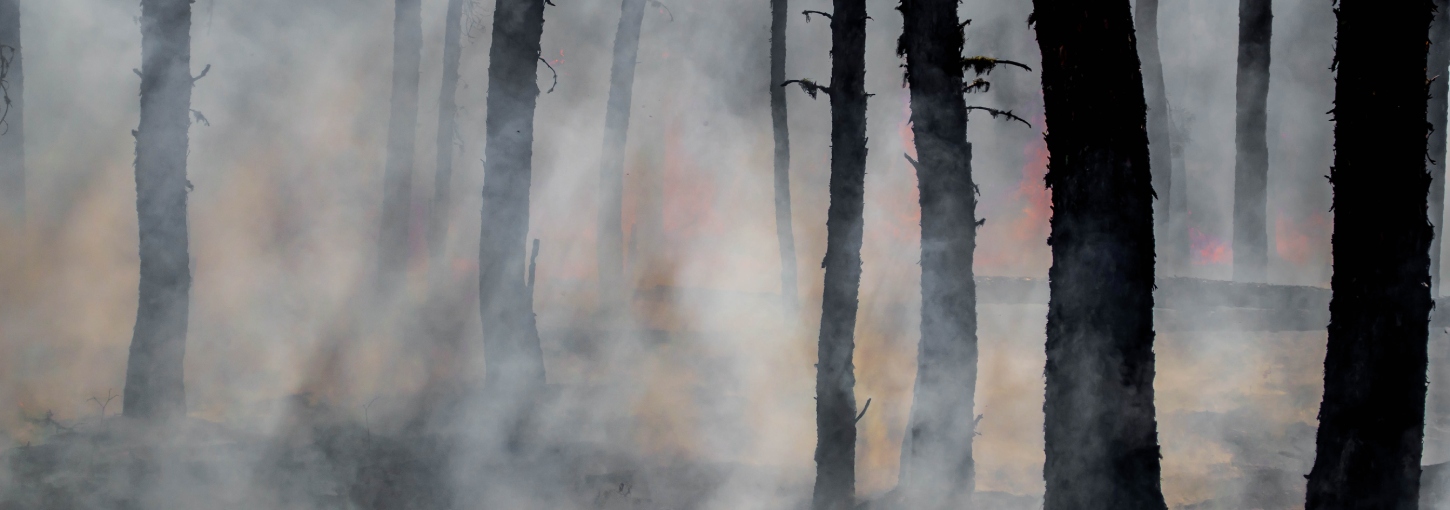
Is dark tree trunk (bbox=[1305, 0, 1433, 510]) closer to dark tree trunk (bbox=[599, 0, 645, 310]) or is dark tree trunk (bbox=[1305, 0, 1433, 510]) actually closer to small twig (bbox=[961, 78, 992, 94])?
small twig (bbox=[961, 78, 992, 94])

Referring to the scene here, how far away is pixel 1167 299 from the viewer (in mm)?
15172

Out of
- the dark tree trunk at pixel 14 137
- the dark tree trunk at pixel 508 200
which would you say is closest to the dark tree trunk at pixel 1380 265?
the dark tree trunk at pixel 508 200

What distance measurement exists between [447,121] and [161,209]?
9294mm

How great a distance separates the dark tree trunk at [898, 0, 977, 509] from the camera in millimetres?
6195

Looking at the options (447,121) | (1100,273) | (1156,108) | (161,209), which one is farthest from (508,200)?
(1156,108)

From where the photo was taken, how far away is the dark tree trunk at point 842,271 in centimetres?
649

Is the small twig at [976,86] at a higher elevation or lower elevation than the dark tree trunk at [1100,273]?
higher

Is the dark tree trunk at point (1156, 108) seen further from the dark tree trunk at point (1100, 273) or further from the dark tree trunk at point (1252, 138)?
the dark tree trunk at point (1100, 273)

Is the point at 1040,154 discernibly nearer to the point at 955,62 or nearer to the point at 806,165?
the point at 806,165

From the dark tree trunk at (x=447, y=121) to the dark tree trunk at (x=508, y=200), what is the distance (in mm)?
8397

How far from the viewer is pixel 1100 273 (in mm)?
3719

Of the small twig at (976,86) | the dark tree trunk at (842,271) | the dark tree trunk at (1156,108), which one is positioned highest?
the dark tree trunk at (1156,108)

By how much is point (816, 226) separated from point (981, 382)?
11.6 metres

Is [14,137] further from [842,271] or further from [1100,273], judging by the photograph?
[1100,273]
